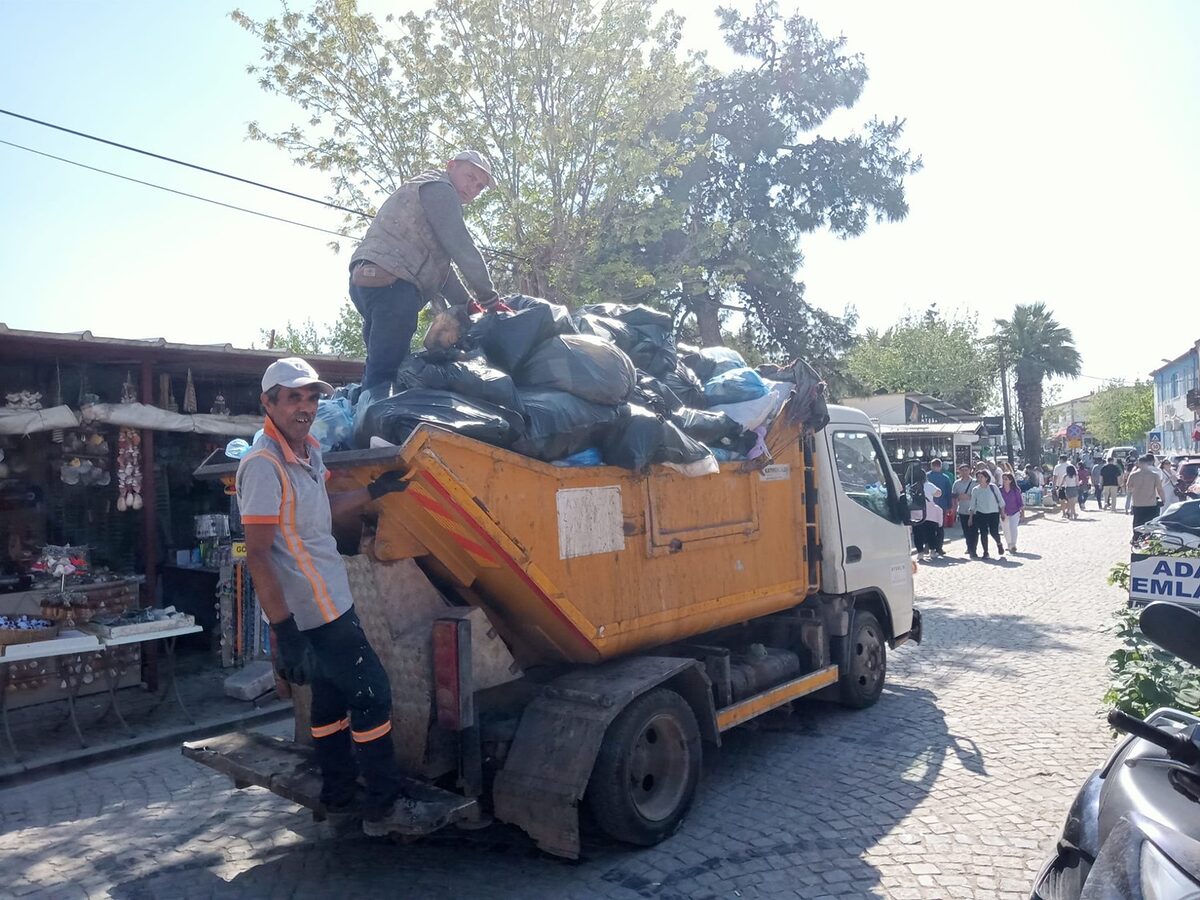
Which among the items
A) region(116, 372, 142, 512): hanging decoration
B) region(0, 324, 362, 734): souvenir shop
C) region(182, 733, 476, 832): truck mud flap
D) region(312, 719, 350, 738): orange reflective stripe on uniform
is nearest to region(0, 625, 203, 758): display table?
region(0, 324, 362, 734): souvenir shop

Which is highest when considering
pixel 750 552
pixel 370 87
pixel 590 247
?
pixel 370 87

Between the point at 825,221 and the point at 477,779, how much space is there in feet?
61.6

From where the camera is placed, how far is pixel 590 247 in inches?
476

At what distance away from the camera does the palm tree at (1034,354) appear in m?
39.9

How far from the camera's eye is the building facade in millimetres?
52656

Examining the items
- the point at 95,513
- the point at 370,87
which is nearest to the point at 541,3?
the point at 370,87

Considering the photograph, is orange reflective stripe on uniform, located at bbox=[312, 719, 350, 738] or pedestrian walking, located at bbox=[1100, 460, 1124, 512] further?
pedestrian walking, located at bbox=[1100, 460, 1124, 512]

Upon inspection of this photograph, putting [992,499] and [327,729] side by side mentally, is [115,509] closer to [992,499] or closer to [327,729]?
[327,729]

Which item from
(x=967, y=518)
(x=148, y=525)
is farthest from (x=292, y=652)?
(x=967, y=518)

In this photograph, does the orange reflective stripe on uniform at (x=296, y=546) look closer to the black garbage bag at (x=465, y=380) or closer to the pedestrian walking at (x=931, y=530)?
the black garbage bag at (x=465, y=380)

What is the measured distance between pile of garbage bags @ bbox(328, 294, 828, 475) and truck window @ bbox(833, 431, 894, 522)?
1091 millimetres

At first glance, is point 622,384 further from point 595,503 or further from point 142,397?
point 142,397

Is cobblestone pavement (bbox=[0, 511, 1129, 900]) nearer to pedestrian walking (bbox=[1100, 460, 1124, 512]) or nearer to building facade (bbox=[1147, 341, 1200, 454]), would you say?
pedestrian walking (bbox=[1100, 460, 1124, 512])

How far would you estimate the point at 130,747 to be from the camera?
6668 millimetres
